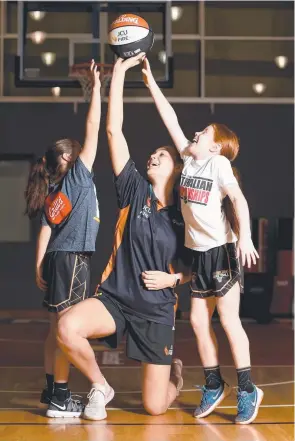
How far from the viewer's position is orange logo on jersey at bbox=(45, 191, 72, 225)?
465 cm

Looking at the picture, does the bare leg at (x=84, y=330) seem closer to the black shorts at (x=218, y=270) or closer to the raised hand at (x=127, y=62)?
the black shorts at (x=218, y=270)

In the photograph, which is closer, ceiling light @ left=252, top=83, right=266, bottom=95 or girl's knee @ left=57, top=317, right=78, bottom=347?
girl's knee @ left=57, top=317, right=78, bottom=347

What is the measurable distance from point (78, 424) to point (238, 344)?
0.94 meters

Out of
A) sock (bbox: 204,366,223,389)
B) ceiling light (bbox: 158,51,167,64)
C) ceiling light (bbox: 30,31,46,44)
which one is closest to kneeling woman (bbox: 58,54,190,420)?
sock (bbox: 204,366,223,389)

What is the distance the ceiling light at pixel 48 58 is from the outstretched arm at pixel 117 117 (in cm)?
637

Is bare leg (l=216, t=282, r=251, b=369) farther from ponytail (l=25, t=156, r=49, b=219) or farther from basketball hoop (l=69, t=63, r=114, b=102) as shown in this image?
basketball hoop (l=69, t=63, r=114, b=102)

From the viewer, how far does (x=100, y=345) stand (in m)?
8.09

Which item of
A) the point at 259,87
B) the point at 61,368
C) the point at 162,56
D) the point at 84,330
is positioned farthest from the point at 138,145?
the point at 84,330

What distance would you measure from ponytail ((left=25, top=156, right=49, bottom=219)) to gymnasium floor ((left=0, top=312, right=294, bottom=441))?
46.0 inches

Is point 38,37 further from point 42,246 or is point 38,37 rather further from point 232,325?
point 232,325

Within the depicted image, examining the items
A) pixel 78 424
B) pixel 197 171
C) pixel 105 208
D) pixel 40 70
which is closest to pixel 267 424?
pixel 78 424

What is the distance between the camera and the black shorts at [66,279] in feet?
15.2

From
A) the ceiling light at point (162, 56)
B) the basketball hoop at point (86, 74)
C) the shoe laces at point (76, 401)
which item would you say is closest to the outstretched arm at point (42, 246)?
the shoe laces at point (76, 401)

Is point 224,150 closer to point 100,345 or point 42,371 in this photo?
point 42,371
